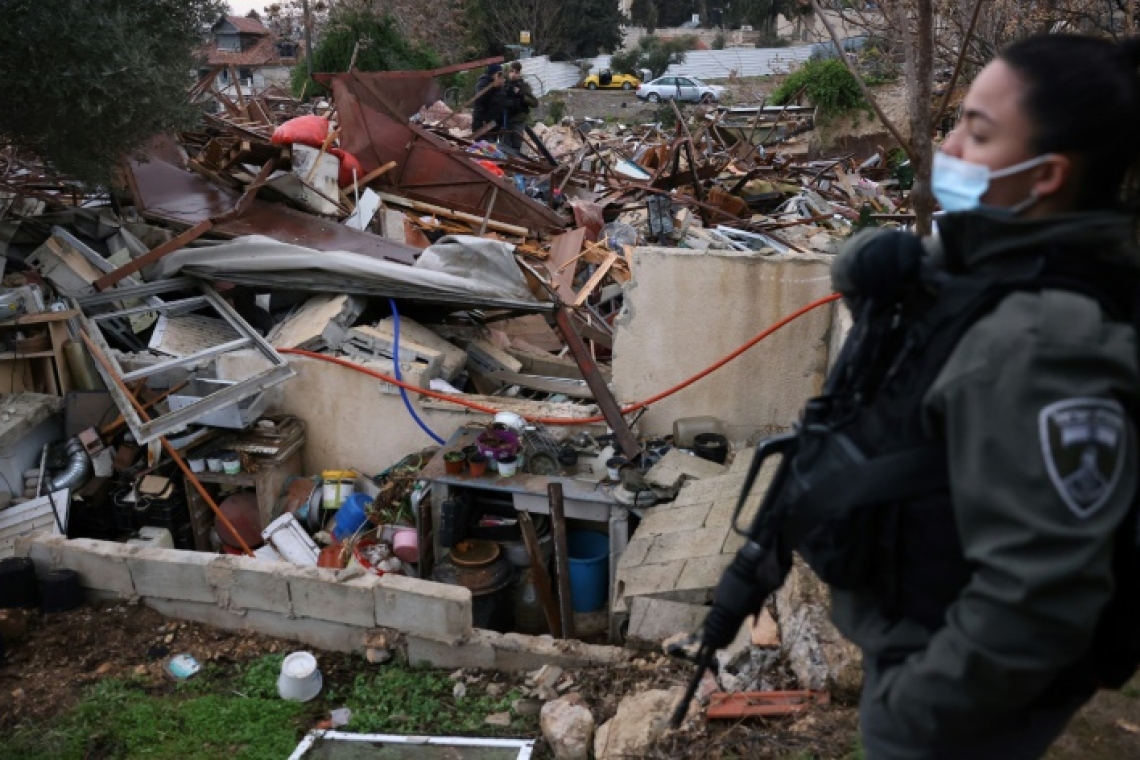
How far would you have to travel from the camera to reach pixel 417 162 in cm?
1001

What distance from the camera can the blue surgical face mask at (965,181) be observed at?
4.21ft

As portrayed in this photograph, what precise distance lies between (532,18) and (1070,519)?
42.2 meters

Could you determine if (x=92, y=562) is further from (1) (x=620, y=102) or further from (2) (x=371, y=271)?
(1) (x=620, y=102)

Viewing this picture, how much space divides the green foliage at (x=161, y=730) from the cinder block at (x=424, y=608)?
0.61 m

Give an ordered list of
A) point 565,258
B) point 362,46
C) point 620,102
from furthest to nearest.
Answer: point 620,102, point 362,46, point 565,258

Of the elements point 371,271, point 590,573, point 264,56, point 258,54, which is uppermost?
point 258,54

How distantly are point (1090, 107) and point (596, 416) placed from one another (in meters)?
4.88

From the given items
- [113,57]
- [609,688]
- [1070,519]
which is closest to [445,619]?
[609,688]

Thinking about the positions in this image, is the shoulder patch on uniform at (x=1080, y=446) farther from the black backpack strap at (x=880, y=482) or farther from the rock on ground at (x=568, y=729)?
the rock on ground at (x=568, y=729)

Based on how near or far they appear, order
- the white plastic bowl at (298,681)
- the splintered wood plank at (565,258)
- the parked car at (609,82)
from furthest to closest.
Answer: the parked car at (609,82) < the splintered wood plank at (565,258) < the white plastic bowl at (298,681)

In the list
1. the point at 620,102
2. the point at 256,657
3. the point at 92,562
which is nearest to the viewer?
the point at 256,657

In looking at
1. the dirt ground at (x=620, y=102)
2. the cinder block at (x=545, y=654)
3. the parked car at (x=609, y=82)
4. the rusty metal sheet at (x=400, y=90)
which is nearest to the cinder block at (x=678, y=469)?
the cinder block at (x=545, y=654)

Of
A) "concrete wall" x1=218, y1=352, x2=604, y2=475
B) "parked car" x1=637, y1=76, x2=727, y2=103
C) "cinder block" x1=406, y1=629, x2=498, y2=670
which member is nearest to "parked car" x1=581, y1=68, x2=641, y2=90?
"parked car" x1=637, y1=76, x2=727, y2=103

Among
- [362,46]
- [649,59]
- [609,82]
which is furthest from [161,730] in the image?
[649,59]
